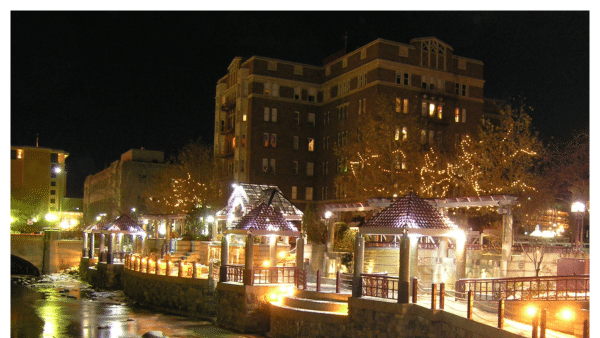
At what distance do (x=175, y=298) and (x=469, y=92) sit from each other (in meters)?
37.5

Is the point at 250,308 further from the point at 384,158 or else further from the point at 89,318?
the point at 384,158

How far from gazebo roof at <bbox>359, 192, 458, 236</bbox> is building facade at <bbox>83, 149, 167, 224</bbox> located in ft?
201

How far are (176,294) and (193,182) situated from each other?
1154 inches

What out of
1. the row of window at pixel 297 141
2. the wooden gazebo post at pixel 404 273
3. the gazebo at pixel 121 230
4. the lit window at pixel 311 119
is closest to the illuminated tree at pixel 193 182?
the row of window at pixel 297 141

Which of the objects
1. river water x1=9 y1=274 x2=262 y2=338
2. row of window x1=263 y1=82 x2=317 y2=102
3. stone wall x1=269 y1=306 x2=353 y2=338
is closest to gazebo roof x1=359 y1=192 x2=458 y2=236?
A: stone wall x1=269 y1=306 x2=353 y2=338

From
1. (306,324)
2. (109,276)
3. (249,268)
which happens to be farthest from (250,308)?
(109,276)

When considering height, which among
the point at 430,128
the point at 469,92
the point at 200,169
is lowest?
the point at 200,169

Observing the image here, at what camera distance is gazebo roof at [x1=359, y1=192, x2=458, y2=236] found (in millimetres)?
19219

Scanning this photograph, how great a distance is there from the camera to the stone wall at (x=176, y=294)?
29.4 metres

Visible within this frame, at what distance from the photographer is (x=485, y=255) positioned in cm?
2923

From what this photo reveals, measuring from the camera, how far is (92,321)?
2884 cm

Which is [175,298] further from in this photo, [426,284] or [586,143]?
[586,143]

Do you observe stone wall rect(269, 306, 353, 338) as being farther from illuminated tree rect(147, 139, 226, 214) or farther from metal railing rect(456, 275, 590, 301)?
illuminated tree rect(147, 139, 226, 214)
